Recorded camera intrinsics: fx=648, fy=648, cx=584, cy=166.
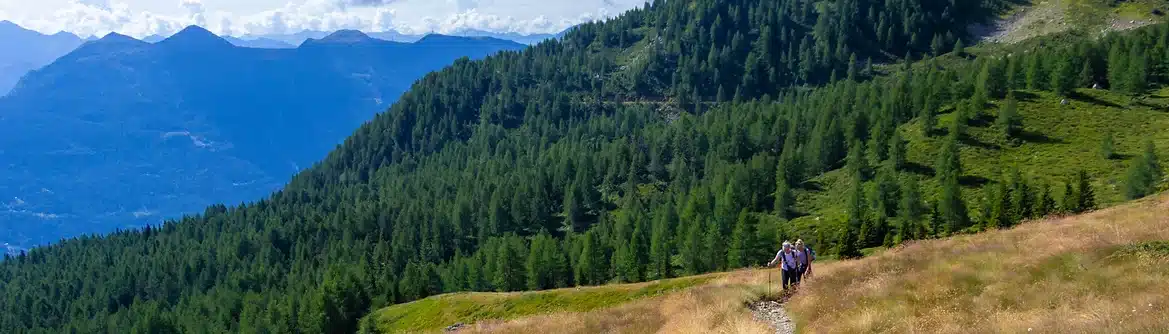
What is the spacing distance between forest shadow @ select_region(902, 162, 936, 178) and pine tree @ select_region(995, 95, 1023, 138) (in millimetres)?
16147

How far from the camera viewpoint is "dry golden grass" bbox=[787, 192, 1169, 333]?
18.3 m

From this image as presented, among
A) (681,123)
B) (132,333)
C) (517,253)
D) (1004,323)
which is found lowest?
(132,333)

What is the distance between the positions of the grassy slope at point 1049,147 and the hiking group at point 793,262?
255 ft

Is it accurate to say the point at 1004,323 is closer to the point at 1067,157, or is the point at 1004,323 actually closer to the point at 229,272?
the point at 1067,157

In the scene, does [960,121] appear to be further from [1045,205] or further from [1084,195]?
[1045,205]

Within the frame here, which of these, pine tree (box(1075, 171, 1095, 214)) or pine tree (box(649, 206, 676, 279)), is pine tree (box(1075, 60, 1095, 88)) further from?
pine tree (box(649, 206, 676, 279))

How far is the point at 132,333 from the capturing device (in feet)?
431

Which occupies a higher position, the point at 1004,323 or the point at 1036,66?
the point at 1036,66

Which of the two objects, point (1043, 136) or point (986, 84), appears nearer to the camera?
point (1043, 136)

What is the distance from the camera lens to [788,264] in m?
32.6

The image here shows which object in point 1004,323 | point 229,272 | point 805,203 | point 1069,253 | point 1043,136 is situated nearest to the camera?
point 1004,323

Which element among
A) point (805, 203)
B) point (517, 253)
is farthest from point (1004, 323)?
point (805, 203)

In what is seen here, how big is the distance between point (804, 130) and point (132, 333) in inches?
6103

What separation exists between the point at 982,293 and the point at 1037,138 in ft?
376
